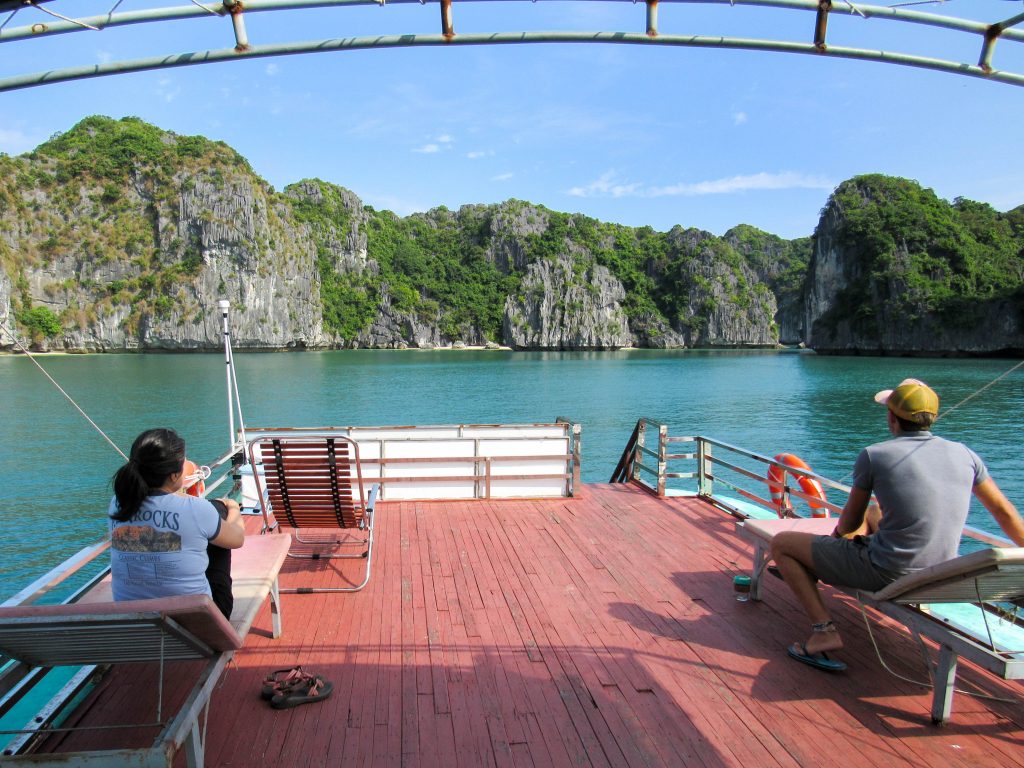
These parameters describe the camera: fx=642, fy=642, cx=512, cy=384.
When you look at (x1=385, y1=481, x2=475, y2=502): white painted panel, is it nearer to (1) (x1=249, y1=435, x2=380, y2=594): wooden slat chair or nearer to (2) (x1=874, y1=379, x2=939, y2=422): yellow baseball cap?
(1) (x1=249, y1=435, x2=380, y2=594): wooden slat chair

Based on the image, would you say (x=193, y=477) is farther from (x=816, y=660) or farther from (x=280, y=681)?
(x=816, y=660)

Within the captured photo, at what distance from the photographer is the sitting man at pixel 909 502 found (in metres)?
2.78

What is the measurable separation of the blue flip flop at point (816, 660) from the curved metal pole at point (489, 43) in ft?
9.48

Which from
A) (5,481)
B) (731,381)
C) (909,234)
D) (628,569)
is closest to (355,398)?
(5,481)

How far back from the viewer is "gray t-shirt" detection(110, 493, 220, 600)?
2.51 m

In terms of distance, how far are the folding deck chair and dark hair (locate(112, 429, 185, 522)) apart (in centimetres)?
297

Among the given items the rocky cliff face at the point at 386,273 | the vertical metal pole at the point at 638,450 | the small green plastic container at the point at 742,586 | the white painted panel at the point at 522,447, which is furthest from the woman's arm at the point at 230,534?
the rocky cliff face at the point at 386,273

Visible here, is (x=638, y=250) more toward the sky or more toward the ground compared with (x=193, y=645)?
more toward the sky

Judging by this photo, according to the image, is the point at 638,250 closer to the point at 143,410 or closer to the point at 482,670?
the point at 143,410

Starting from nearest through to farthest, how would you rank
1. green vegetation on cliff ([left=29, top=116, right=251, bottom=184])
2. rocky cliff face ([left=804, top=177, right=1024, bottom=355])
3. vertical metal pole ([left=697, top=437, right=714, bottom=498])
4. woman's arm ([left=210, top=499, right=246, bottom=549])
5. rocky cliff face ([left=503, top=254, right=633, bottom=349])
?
woman's arm ([left=210, top=499, right=246, bottom=549]) → vertical metal pole ([left=697, top=437, right=714, bottom=498]) → rocky cliff face ([left=804, top=177, right=1024, bottom=355]) → green vegetation on cliff ([left=29, top=116, right=251, bottom=184]) → rocky cliff face ([left=503, top=254, right=633, bottom=349])

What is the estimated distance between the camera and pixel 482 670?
3.17 meters

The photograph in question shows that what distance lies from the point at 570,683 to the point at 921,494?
179 centimetres

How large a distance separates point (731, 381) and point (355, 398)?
30.4 m

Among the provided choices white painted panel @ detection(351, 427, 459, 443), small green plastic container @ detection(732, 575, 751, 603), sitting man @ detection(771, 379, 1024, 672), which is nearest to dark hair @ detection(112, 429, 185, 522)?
sitting man @ detection(771, 379, 1024, 672)
